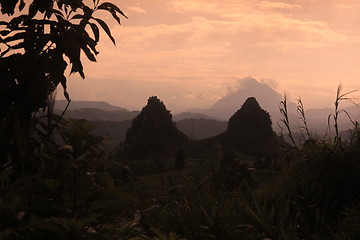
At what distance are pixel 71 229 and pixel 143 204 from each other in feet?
4.26

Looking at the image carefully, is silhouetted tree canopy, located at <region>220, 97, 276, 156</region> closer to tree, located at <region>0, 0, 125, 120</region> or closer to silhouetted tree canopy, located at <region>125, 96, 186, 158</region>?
silhouetted tree canopy, located at <region>125, 96, 186, 158</region>

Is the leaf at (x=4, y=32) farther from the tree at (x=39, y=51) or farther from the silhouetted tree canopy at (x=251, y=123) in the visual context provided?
the silhouetted tree canopy at (x=251, y=123)

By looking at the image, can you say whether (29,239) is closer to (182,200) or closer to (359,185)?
(182,200)

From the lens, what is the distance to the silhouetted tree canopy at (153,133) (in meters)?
97.1

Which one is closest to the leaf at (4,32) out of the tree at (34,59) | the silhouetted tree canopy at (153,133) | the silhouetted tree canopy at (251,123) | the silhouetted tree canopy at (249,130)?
the tree at (34,59)

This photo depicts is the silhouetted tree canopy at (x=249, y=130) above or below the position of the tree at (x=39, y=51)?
below

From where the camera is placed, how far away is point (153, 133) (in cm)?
9925

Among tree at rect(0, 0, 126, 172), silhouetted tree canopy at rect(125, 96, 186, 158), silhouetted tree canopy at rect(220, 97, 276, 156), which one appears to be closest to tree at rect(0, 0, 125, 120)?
tree at rect(0, 0, 126, 172)

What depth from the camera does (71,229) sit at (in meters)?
2.24

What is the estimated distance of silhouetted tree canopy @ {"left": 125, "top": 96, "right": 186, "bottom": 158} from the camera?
9706cm

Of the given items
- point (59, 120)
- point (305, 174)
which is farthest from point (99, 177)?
point (305, 174)

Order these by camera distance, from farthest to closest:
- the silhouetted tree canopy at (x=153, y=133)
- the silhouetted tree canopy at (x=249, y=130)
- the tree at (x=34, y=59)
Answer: the silhouetted tree canopy at (x=153, y=133) < the silhouetted tree canopy at (x=249, y=130) < the tree at (x=34, y=59)

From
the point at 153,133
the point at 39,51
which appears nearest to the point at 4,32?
the point at 39,51

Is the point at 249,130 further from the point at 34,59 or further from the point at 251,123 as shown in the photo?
the point at 34,59
